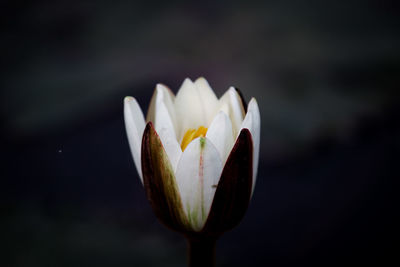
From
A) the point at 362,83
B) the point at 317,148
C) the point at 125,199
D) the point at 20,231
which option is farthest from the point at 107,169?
the point at 362,83

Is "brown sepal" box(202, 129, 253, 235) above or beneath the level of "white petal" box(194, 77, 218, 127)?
beneath

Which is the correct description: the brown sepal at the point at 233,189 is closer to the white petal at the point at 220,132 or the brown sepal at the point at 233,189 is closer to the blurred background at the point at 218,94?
the white petal at the point at 220,132

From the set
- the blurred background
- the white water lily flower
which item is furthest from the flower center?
the blurred background

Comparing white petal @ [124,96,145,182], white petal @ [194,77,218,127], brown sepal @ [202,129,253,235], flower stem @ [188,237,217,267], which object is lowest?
flower stem @ [188,237,217,267]

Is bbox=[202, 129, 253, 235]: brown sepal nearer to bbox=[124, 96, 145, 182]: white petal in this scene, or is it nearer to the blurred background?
bbox=[124, 96, 145, 182]: white petal

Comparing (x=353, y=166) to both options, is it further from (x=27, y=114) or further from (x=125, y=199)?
(x=27, y=114)

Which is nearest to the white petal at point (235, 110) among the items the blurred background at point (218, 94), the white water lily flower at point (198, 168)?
the white water lily flower at point (198, 168)
